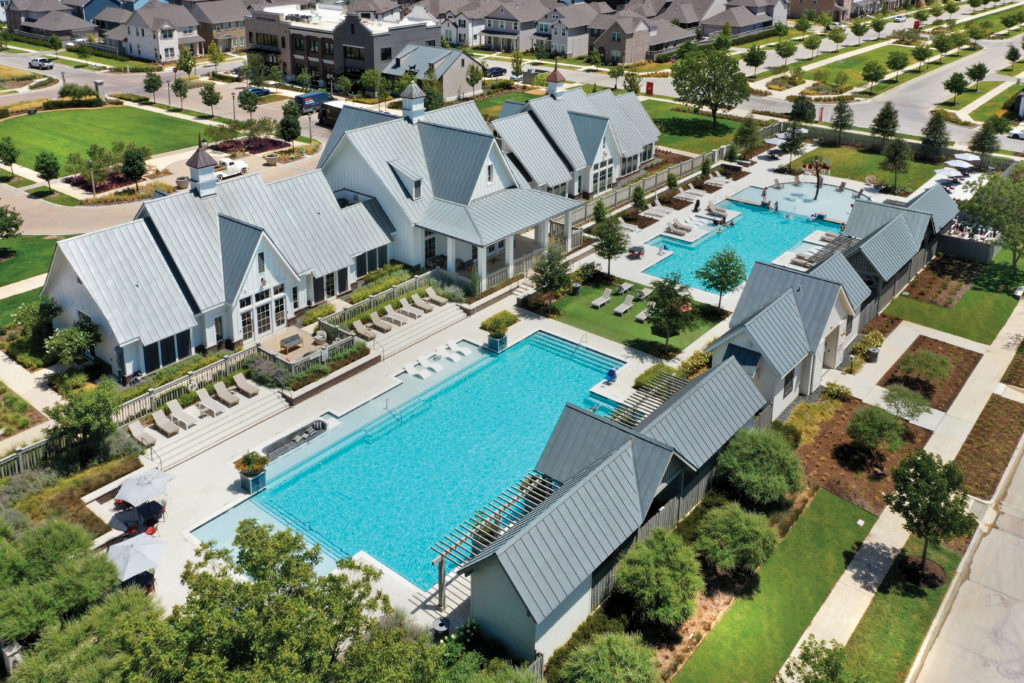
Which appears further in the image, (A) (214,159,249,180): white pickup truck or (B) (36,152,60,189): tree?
(A) (214,159,249,180): white pickup truck

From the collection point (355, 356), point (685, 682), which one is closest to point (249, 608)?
point (685, 682)

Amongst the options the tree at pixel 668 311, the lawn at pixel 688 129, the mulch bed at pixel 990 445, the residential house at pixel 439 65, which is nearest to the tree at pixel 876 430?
the mulch bed at pixel 990 445

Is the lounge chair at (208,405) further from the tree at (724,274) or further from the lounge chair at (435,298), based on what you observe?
the tree at (724,274)

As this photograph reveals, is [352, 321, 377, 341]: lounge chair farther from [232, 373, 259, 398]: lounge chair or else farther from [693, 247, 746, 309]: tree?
[693, 247, 746, 309]: tree

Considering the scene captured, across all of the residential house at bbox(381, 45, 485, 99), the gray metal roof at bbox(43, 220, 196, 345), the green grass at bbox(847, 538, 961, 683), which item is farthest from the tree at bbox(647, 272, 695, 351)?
the residential house at bbox(381, 45, 485, 99)

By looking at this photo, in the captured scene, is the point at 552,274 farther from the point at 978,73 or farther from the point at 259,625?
the point at 978,73
